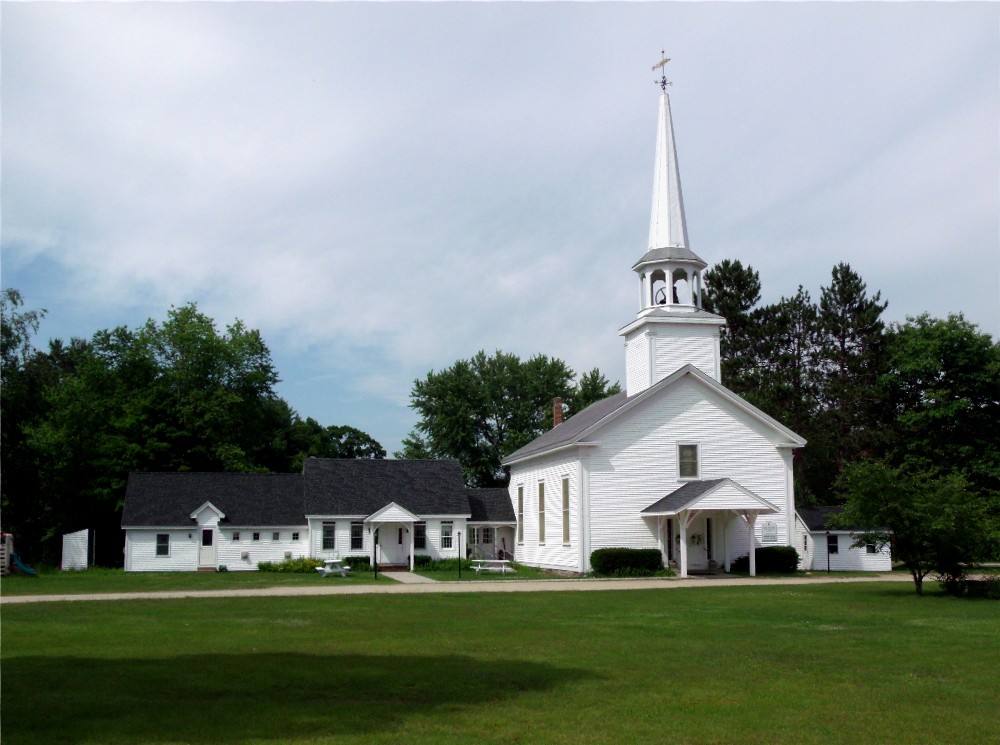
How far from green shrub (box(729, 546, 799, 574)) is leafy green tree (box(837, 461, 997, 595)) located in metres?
12.5

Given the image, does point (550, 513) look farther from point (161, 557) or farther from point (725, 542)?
point (161, 557)

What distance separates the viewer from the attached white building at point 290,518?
4816cm

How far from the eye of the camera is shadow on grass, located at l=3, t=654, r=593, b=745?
9.79 metres

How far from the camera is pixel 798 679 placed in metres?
13.2

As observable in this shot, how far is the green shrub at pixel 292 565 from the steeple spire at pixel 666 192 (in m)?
21.1

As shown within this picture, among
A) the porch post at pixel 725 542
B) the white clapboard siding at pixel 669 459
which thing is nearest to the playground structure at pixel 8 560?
the white clapboard siding at pixel 669 459

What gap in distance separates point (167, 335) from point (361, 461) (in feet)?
67.7

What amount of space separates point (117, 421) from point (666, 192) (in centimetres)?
3460

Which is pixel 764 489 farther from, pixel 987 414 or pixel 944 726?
pixel 944 726

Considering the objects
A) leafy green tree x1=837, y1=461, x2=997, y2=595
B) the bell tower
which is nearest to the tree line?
the bell tower

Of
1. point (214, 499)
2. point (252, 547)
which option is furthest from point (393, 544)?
point (214, 499)

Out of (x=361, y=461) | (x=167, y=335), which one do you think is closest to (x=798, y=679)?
(x=361, y=461)

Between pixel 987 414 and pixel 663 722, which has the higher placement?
pixel 987 414

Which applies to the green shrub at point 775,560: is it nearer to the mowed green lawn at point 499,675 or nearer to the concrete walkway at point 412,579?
the concrete walkway at point 412,579
